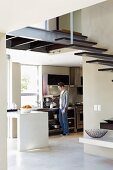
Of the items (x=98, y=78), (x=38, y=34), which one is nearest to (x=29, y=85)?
(x=98, y=78)

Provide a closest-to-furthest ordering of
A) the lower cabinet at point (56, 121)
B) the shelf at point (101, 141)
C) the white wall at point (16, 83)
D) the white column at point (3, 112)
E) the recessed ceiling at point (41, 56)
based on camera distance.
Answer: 1. the white column at point (3, 112)
2. the shelf at point (101, 141)
3. the recessed ceiling at point (41, 56)
4. the white wall at point (16, 83)
5. the lower cabinet at point (56, 121)

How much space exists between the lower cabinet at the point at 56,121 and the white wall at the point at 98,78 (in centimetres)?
327

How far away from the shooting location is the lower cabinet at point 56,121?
9.57m

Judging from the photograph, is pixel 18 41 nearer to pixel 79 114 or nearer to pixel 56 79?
pixel 56 79

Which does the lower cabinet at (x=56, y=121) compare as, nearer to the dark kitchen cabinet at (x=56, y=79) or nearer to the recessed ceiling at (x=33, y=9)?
the dark kitchen cabinet at (x=56, y=79)

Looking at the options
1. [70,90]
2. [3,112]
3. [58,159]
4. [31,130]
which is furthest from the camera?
[70,90]

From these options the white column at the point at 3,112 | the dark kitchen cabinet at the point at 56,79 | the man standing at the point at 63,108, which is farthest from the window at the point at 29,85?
the white column at the point at 3,112

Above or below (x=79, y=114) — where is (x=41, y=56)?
above

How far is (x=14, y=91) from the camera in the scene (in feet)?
29.2

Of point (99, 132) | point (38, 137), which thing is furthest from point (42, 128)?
point (99, 132)

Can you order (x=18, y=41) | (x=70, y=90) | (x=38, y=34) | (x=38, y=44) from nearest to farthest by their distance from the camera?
(x=38, y=34), (x=18, y=41), (x=38, y=44), (x=70, y=90)

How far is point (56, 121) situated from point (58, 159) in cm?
400

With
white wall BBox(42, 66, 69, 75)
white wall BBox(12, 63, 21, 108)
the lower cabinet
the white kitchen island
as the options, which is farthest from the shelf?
white wall BBox(42, 66, 69, 75)

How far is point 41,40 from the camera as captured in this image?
18.3ft
